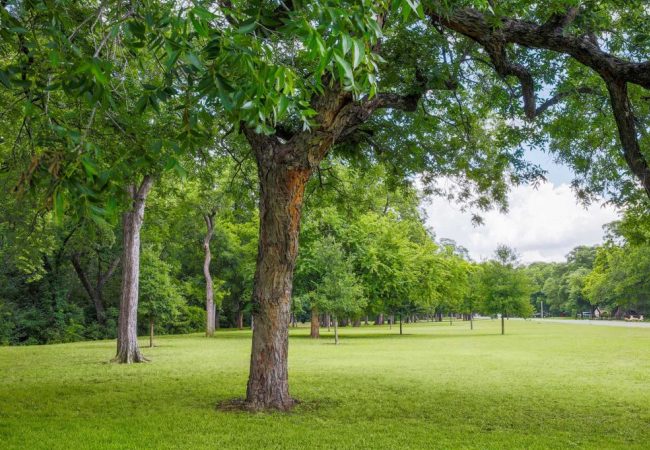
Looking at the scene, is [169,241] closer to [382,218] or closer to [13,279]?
[13,279]

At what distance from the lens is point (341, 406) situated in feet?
31.2

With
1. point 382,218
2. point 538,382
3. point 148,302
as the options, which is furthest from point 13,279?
point 538,382

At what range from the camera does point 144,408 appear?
926 centimetres

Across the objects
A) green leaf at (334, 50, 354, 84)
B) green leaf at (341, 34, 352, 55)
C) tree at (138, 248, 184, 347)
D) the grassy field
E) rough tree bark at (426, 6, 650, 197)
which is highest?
rough tree bark at (426, 6, 650, 197)

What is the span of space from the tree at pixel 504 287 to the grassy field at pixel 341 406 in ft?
77.2

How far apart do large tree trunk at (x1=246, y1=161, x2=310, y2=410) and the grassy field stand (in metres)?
0.57

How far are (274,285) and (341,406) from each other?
2.44m

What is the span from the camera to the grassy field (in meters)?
7.11

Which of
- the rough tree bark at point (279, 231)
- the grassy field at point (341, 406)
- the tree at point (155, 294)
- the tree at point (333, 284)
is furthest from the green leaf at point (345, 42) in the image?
the tree at point (333, 284)

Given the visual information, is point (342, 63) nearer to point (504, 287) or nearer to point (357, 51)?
point (357, 51)

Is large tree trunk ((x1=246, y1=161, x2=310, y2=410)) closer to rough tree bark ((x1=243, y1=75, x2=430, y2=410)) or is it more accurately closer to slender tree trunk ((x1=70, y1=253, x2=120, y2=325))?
rough tree bark ((x1=243, y1=75, x2=430, y2=410))

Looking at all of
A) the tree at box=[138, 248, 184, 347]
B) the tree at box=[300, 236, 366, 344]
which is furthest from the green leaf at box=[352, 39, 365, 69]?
the tree at box=[300, 236, 366, 344]

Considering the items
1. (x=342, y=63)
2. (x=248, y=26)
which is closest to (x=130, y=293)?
(x=248, y=26)

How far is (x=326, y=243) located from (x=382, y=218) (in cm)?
682
